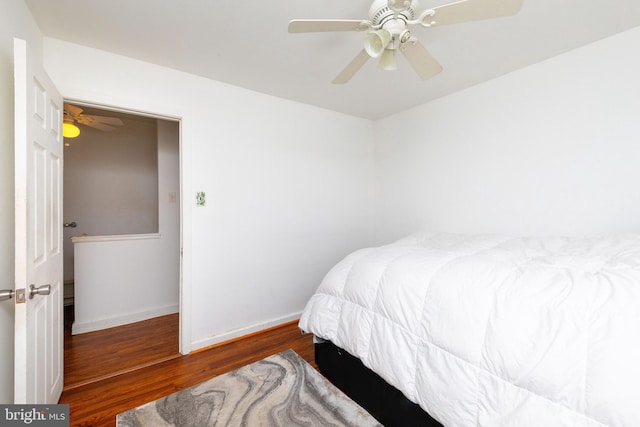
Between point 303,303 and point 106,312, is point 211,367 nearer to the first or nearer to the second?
point 303,303

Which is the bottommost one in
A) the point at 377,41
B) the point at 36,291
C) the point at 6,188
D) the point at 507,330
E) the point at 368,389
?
the point at 368,389

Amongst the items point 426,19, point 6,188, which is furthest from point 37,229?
point 426,19

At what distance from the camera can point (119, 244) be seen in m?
2.79

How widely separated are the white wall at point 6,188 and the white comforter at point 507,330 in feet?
4.90

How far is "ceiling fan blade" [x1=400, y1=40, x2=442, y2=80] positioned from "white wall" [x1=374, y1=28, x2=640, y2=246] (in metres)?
1.17

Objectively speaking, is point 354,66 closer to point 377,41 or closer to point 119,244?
point 377,41

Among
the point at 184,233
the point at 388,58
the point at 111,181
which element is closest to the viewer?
the point at 388,58

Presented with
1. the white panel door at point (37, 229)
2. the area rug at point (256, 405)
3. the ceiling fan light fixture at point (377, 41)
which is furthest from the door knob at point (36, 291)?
the ceiling fan light fixture at point (377, 41)

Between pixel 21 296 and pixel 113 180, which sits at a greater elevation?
pixel 113 180

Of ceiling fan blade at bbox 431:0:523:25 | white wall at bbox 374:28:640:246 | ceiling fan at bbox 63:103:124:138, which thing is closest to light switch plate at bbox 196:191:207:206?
ceiling fan at bbox 63:103:124:138

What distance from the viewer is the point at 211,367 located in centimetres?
205

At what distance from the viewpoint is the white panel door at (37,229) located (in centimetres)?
109

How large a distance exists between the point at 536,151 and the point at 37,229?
3176mm

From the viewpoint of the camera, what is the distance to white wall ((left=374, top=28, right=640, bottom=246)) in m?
1.78
